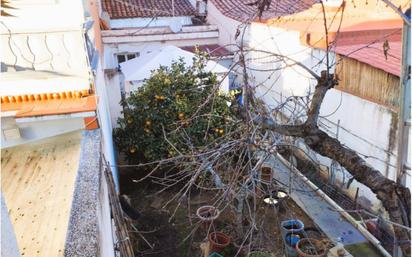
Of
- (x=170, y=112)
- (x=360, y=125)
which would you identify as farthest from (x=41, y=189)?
(x=360, y=125)

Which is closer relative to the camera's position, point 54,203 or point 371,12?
point 54,203

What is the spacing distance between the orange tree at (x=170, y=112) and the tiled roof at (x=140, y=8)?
7.50m

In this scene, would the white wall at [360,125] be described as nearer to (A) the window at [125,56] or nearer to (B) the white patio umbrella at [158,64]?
(B) the white patio umbrella at [158,64]

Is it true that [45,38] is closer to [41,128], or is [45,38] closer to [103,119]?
[41,128]

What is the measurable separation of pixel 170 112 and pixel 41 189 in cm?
431

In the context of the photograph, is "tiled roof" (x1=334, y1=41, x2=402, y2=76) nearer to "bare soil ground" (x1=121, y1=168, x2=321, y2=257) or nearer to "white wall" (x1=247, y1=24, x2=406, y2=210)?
"white wall" (x1=247, y1=24, x2=406, y2=210)

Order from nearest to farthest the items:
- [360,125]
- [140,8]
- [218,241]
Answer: [218,241] → [360,125] → [140,8]

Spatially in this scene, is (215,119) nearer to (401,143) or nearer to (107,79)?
(107,79)

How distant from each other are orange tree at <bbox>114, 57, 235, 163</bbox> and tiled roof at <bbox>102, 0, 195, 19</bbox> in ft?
24.6

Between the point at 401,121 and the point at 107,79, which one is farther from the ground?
the point at 401,121

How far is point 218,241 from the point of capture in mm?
6355

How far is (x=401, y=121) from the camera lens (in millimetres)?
2182

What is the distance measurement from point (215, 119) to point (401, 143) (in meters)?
5.88

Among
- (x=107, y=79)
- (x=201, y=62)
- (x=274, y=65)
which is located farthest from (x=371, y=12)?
(x=107, y=79)
